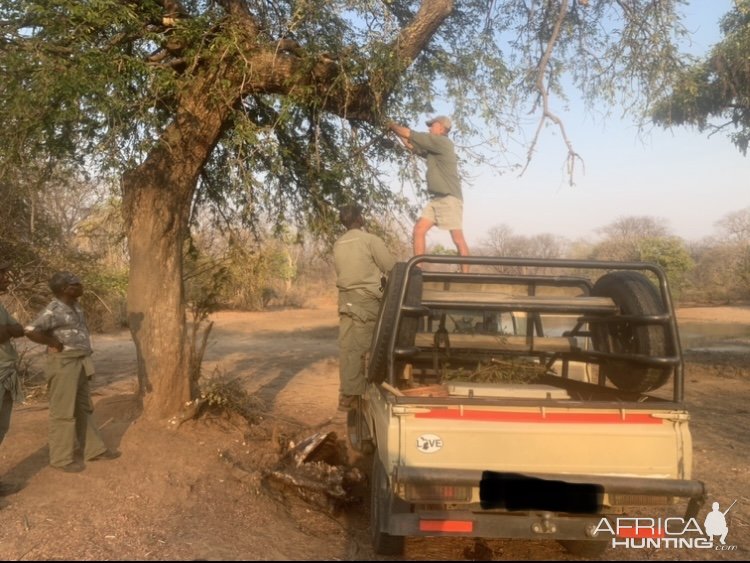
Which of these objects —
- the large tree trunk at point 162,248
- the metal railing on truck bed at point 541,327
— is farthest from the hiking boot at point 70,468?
the metal railing on truck bed at point 541,327

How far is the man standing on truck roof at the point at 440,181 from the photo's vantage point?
6.21 m

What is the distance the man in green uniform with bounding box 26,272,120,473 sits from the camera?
209 inches

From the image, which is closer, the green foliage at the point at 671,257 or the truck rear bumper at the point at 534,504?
the truck rear bumper at the point at 534,504

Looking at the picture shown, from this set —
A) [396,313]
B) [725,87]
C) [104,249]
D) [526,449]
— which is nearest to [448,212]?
[396,313]

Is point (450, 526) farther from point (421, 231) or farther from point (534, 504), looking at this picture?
point (421, 231)

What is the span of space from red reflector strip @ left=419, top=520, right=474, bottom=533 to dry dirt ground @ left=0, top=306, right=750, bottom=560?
763 millimetres

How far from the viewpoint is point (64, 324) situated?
5379mm

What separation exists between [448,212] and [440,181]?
1.02 feet

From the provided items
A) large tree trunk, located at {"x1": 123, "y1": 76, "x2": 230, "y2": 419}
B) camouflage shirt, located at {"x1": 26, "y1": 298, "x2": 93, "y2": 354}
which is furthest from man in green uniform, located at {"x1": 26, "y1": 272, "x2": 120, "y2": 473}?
large tree trunk, located at {"x1": 123, "y1": 76, "x2": 230, "y2": 419}

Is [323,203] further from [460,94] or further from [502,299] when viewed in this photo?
[502,299]

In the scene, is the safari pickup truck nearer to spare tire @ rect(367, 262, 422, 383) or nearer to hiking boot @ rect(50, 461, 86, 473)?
spare tire @ rect(367, 262, 422, 383)

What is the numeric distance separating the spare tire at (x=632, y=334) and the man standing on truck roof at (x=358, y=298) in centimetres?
192

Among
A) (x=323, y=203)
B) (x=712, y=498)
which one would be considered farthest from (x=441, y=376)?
(x=323, y=203)

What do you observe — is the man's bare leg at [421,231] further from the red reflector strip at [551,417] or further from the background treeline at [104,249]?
the red reflector strip at [551,417]
